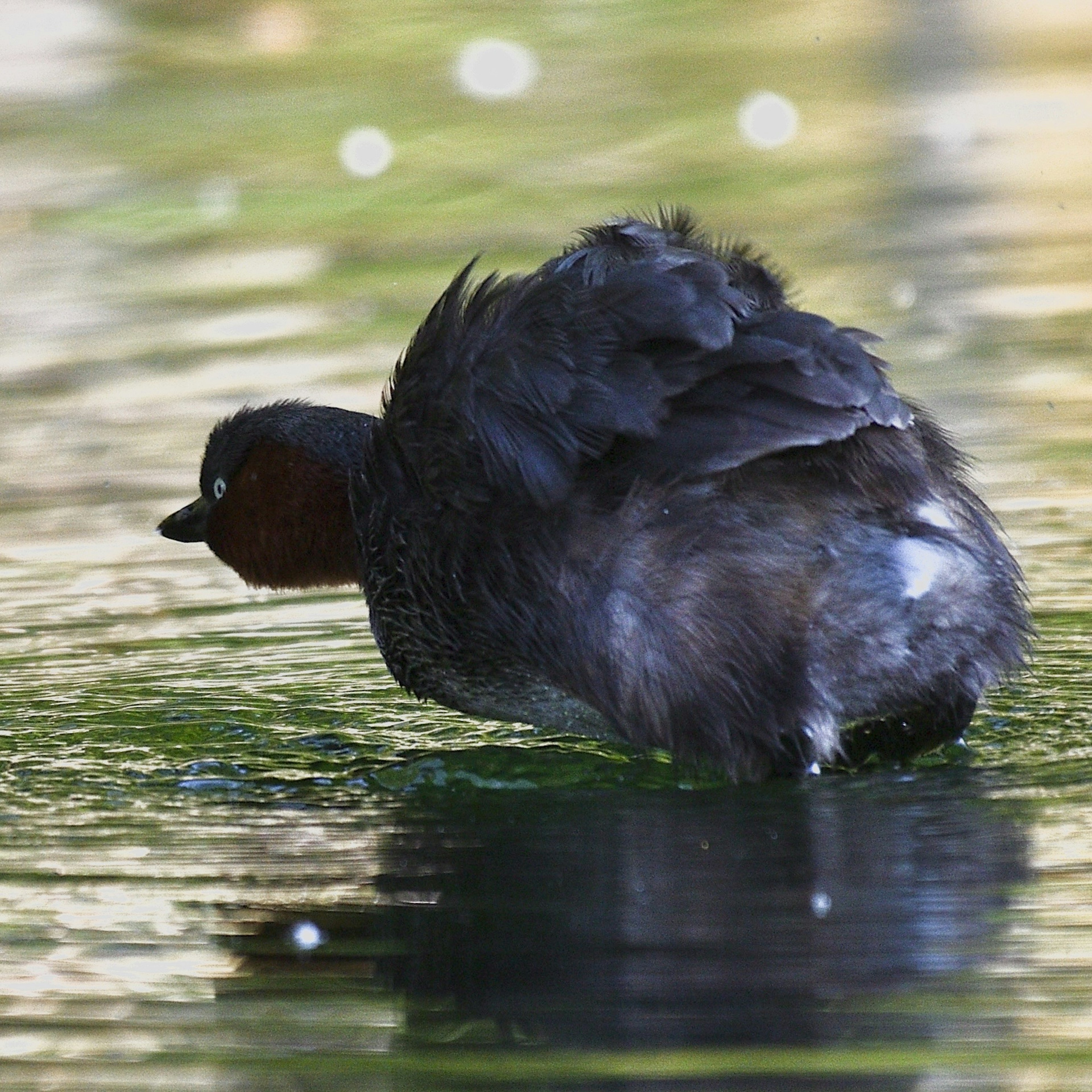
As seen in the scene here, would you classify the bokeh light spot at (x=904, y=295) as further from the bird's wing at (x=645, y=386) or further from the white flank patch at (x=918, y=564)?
the white flank patch at (x=918, y=564)

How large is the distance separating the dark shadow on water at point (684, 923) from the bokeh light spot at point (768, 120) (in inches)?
268

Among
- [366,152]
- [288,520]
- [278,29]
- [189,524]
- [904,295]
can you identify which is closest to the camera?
Result: [288,520]

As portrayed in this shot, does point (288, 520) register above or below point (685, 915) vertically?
above

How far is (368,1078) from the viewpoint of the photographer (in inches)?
137

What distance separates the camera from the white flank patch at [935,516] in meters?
4.90

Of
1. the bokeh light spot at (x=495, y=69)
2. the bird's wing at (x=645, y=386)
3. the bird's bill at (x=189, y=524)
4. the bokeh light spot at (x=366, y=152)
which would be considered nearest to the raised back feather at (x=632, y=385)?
the bird's wing at (x=645, y=386)

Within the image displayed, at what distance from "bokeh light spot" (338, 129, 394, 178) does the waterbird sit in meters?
6.29

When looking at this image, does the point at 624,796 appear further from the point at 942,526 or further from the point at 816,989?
the point at 816,989

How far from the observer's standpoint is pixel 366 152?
37.8 ft

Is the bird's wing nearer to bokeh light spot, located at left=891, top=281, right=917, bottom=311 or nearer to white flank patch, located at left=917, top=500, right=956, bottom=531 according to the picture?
white flank patch, located at left=917, top=500, right=956, bottom=531

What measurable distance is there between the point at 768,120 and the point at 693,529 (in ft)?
23.9

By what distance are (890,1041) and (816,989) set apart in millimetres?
246

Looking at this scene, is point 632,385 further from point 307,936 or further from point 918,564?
point 307,936

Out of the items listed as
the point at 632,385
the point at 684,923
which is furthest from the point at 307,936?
the point at 632,385
